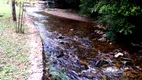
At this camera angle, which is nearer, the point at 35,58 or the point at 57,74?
the point at 57,74

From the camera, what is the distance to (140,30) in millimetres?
10000

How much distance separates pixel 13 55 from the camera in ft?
21.9

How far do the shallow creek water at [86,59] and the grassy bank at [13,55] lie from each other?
0.98 m

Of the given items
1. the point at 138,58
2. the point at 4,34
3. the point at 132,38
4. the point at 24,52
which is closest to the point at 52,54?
the point at 24,52

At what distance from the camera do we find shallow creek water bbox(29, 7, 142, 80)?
21.3ft

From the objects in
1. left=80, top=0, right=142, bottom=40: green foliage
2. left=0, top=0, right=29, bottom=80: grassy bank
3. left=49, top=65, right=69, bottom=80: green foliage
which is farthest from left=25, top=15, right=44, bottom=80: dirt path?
left=80, top=0, right=142, bottom=40: green foliage

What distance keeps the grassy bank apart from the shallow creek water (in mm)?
981

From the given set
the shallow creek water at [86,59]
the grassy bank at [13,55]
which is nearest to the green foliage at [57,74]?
the shallow creek water at [86,59]

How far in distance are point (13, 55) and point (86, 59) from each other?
2.83 meters

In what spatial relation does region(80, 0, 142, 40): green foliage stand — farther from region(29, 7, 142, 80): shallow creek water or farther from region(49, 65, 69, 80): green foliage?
region(49, 65, 69, 80): green foliage

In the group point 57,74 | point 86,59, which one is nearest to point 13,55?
Answer: point 57,74

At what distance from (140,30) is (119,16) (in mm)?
1369

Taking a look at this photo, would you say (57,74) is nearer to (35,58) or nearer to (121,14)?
(35,58)

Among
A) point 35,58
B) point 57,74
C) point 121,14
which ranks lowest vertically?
point 57,74
